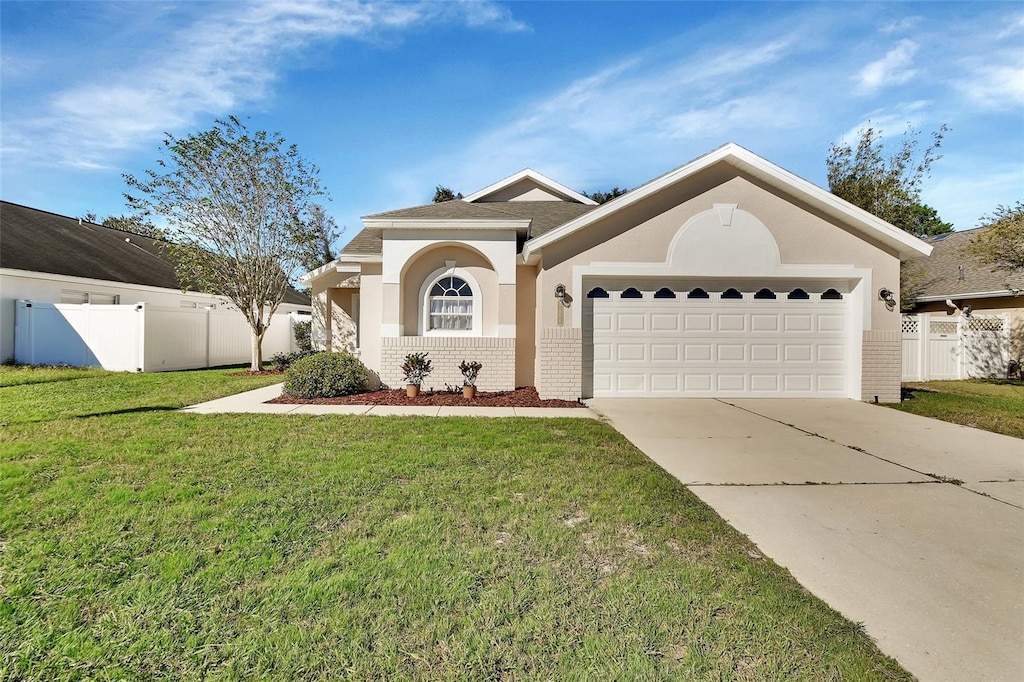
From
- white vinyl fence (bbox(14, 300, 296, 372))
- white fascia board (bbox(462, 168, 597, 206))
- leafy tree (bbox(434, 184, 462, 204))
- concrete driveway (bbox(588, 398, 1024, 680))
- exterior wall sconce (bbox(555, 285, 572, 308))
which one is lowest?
concrete driveway (bbox(588, 398, 1024, 680))

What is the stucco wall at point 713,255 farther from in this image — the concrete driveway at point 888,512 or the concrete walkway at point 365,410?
the concrete driveway at point 888,512

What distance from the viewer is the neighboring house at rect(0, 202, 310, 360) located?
1521 cm

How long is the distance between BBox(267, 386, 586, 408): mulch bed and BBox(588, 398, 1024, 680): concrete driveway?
79.7 inches

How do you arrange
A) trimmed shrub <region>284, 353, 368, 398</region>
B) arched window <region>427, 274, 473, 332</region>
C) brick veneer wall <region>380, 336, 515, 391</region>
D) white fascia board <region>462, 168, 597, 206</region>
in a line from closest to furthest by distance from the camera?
1. trimmed shrub <region>284, 353, 368, 398</region>
2. brick veneer wall <region>380, 336, 515, 391</region>
3. arched window <region>427, 274, 473, 332</region>
4. white fascia board <region>462, 168, 597, 206</region>

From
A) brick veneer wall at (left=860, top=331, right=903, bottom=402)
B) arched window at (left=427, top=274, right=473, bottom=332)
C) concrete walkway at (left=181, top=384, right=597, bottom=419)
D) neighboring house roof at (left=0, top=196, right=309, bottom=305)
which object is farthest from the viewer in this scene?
neighboring house roof at (left=0, top=196, right=309, bottom=305)

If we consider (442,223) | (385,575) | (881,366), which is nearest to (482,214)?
(442,223)

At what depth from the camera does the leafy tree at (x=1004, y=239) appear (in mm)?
12641

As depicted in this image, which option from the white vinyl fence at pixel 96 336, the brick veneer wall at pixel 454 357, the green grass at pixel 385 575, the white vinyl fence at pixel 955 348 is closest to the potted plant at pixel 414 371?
the brick veneer wall at pixel 454 357

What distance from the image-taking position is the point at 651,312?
10.6 meters

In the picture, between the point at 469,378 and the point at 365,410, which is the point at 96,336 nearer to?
the point at 365,410

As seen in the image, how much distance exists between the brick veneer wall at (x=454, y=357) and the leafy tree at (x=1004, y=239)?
1418 cm

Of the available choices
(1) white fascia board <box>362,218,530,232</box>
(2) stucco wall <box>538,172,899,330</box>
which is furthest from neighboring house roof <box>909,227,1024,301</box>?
(1) white fascia board <box>362,218,530,232</box>

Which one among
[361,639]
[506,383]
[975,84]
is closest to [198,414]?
[506,383]

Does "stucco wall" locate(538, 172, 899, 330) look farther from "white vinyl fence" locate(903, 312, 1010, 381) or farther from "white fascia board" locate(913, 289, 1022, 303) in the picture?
"white fascia board" locate(913, 289, 1022, 303)
